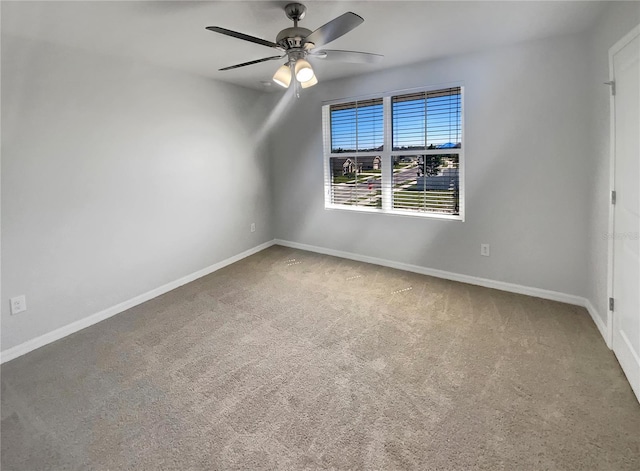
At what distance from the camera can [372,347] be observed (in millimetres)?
2402

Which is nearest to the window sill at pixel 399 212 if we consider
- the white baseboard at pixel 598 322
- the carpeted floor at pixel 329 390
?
the carpeted floor at pixel 329 390

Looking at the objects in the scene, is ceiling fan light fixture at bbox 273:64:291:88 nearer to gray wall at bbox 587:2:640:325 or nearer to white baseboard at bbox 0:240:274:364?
gray wall at bbox 587:2:640:325

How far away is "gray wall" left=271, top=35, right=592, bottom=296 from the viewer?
2805 mm

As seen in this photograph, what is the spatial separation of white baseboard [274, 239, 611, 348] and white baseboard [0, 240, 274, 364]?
1.54 meters

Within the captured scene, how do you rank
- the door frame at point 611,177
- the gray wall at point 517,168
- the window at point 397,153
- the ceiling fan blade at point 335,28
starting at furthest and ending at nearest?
the window at point 397,153, the gray wall at point 517,168, the door frame at point 611,177, the ceiling fan blade at point 335,28

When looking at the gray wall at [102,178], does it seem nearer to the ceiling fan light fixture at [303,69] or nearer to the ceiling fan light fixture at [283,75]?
the ceiling fan light fixture at [283,75]

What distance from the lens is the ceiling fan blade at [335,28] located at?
1.71m

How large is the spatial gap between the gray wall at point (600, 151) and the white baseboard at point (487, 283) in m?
0.10

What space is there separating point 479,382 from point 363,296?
55.1 inches

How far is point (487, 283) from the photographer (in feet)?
11.2

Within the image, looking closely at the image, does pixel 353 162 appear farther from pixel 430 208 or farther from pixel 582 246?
pixel 582 246

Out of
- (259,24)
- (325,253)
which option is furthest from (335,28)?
(325,253)

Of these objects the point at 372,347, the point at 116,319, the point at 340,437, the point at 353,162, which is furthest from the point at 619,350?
the point at 116,319

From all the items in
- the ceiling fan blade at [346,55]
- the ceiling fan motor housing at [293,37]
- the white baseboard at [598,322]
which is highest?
the ceiling fan motor housing at [293,37]
